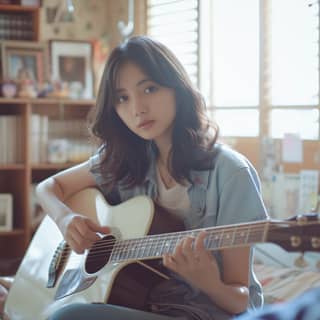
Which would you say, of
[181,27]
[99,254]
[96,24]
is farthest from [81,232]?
[96,24]

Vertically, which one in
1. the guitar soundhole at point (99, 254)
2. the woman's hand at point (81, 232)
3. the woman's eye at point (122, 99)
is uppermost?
the woman's eye at point (122, 99)

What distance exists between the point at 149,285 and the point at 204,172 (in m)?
0.28

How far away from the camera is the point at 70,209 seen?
169cm

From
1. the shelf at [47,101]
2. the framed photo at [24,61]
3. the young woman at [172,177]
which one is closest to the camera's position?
the young woman at [172,177]

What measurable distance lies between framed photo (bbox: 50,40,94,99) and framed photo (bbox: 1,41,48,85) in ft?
0.30

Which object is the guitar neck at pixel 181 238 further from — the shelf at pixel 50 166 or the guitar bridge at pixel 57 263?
the shelf at pixel 50 166

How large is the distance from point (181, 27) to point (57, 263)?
5.28 ft

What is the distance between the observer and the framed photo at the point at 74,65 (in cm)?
312

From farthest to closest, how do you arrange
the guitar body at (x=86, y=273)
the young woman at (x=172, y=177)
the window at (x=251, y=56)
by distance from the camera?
1. the window at (x=251, y=56)
2. the guitar body at (x=86, y=273)
3. the young woman at (x=172, y=177)

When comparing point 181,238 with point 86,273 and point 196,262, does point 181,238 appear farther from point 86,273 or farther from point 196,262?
point 86,273

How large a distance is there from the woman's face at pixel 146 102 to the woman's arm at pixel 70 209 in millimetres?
269

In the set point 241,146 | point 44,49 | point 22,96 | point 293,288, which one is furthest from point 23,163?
point 293,288

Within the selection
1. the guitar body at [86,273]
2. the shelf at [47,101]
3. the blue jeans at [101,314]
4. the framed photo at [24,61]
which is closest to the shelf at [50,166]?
the shelf at [47,101]

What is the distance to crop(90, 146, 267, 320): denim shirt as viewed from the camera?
130 cm
